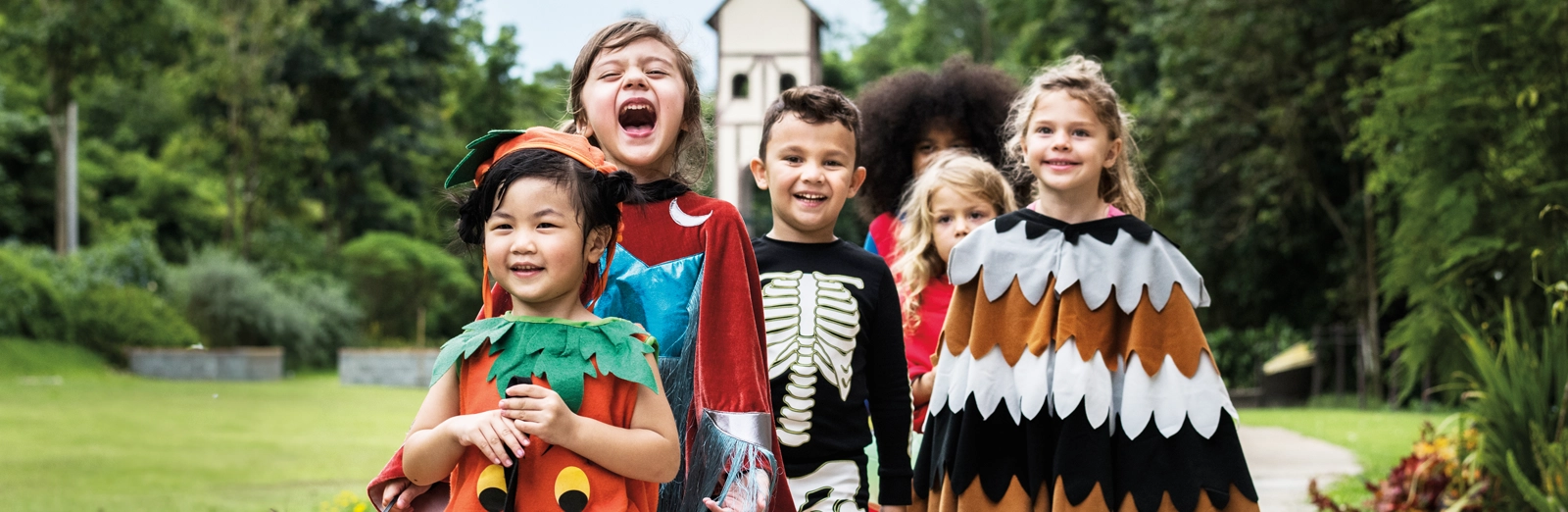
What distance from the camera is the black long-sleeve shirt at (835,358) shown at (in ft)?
9.39

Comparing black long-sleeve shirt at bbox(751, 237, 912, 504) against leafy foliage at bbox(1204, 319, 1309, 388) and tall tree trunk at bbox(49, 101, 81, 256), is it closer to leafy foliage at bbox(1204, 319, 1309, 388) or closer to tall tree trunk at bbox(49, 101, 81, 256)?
leafy foliage at bbox(1204, 319, 1309, 388)

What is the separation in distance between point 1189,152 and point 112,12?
18067mm

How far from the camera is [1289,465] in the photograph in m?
10.3

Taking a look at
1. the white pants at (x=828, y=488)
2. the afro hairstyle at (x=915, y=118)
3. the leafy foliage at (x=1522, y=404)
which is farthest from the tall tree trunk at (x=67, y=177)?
the white pants at (x=828, y=488)

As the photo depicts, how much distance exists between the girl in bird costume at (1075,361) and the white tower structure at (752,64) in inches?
377

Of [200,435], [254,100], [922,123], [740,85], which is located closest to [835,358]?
[922,123]

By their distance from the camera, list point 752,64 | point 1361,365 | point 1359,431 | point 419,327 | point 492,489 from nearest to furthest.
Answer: point 492,489 → point 752,64 → point 1359,431 → point 1361,365 → point 419,327

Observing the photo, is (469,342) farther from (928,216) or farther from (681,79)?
(928,216)

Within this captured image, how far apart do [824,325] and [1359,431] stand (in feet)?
42.1

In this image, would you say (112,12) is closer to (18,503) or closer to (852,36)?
(18,503)

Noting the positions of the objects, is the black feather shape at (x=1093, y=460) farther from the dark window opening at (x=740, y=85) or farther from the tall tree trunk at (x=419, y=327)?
the tall tree trunk at (x=419, y=327)

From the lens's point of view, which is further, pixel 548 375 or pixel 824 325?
pixel 824 325

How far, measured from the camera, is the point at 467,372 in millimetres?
2111

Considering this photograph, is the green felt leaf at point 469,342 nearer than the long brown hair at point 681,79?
Yes
